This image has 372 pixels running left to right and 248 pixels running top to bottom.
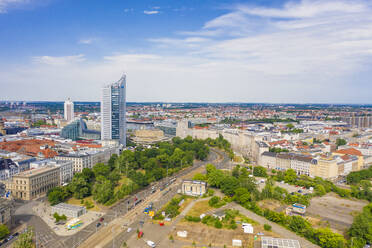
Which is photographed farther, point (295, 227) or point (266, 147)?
point (266, 147)

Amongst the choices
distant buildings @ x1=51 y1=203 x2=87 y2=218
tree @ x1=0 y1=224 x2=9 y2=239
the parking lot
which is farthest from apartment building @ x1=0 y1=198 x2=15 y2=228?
the parking lot

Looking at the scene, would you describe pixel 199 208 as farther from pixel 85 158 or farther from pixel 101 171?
pixel 85 158

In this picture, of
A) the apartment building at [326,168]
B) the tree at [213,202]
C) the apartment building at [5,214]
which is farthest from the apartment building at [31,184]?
the apartment building at [326,168]

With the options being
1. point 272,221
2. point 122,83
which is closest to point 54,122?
point 122,83

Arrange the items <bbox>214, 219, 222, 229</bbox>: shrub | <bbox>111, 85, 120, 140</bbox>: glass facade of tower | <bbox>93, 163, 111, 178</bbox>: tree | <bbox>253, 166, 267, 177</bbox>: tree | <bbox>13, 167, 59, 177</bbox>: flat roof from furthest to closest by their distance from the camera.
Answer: <bbox>111, 85, 120, 140</bbox>: glass facade of tower, <bbox>253, 166, 267, 177</bbox>: tree, <bbox>93, 163, 111, 178</bbox>: tree, <bbox>13, 167, 59, 177</bbox>: flat roof, <bbox>214, 219, 222, 229</bbox>: shrub

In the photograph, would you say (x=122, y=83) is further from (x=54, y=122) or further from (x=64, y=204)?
(x=54, y=122)

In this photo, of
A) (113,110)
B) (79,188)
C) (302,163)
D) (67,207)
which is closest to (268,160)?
(302,163)

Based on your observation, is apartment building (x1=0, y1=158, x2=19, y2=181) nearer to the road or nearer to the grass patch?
the grass patch

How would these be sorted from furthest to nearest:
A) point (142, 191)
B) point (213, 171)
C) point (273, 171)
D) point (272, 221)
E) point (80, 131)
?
1. point (80, 131)
2. point (273, 171)
3. point (213, 171)
4. point (142, 191)
5. point (272, 221)
